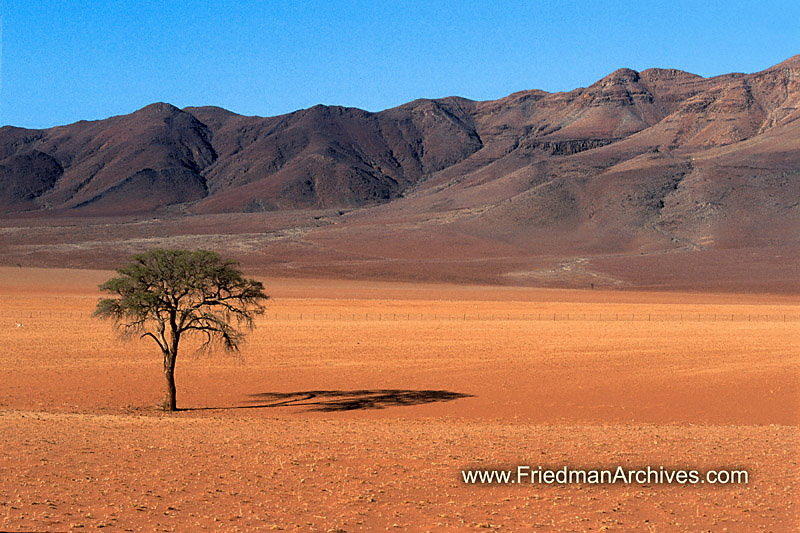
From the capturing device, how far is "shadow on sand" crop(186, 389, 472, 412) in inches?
1002

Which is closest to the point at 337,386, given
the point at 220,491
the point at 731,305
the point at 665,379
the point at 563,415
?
the point at 563,415

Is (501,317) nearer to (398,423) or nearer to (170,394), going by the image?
(170,394)

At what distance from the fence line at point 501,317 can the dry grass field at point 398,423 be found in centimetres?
62

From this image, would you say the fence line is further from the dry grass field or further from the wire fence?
the dry grass field

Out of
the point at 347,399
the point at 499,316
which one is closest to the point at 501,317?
the point at 499,316

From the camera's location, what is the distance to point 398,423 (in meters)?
21.0

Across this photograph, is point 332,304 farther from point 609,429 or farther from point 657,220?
point 657,220

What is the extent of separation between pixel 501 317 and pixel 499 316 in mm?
1125

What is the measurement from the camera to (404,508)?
36.9 ft

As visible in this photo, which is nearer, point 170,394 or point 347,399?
point 170,394

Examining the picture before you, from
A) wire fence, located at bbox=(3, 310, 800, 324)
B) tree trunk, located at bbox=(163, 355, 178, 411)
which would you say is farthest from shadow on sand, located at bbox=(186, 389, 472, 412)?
wire fence, located at bbox=(3, 310, 800, 324)

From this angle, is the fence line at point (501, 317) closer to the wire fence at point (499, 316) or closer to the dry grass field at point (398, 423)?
the wire fence at point (499, 316)

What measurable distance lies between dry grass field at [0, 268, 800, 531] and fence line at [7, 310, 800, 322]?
62 centimetres

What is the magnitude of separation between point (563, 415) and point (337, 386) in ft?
30.5
